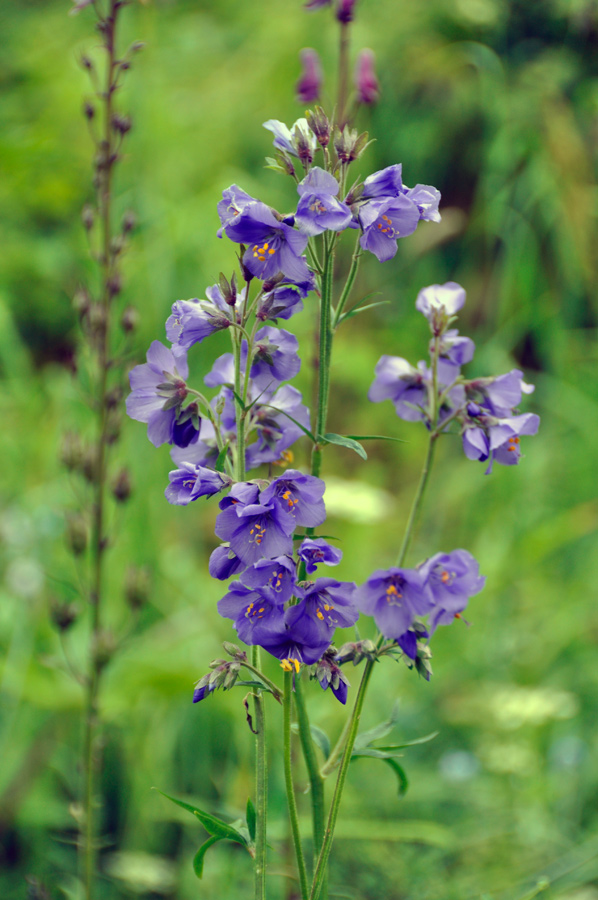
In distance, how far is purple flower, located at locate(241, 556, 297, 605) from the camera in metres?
0.83

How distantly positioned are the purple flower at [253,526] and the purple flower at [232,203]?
0.32m

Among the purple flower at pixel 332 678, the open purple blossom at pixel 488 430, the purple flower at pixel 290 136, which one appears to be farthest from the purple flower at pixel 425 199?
the purple flower at pixel 332 678

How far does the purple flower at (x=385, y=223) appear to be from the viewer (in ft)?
Answer: 2.83

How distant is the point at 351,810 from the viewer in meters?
2.17

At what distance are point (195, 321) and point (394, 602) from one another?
0.42m

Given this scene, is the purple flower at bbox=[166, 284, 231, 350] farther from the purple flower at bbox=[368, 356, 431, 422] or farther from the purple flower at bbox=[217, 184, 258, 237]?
the purple flower at bbox=[368, 356, 431, 422]

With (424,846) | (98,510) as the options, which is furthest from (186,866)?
(98,510)

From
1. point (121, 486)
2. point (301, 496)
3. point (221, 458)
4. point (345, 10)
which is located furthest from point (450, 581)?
point (345, 10)

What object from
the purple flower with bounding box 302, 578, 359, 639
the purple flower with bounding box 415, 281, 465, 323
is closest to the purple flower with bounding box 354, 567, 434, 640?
the purple flower with bounding box 302, 578, 359, 639

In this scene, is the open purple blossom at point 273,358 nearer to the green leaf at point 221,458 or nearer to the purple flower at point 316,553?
the green leaf at point 221,458

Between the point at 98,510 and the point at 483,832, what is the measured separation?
1.48 m

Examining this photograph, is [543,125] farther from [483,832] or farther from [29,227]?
[483,832]

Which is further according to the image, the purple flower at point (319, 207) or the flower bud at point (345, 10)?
the flower bud at point (345, 10)

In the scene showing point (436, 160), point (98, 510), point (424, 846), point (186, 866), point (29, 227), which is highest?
point (436, 160)
